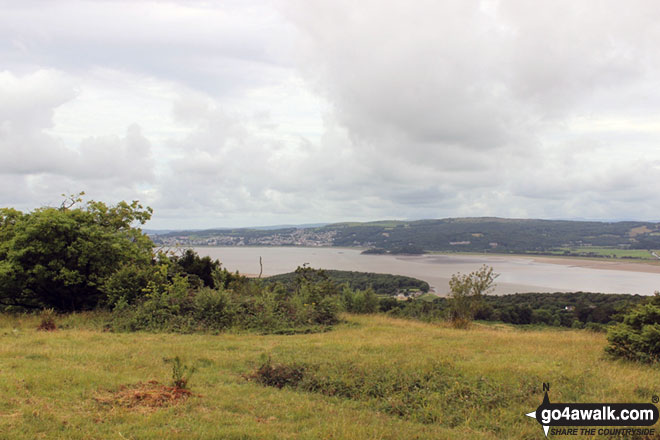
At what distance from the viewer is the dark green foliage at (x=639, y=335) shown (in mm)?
8477

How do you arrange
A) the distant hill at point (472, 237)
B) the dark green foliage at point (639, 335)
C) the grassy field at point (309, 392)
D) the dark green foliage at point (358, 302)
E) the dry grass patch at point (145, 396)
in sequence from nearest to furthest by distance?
the grassy field at point (309, 392), the dry grass patch at point (145, 396), the dark green foliage at point (639, 335), the dark green foliage at point (358, 302), the distant hill at point (472, 237)

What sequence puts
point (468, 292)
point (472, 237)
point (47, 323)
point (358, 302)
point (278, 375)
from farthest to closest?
point (472, 237), point (358, 302), point (468, 292), point (47, 323), point (278, 375)

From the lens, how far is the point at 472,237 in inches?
5148

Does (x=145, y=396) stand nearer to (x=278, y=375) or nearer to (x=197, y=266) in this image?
(x=278, y=375)

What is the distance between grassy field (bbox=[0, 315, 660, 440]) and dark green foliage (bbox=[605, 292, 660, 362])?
0.40m

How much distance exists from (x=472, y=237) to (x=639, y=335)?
Result: 5054 inches

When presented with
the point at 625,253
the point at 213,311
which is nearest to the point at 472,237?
the point at 625,253

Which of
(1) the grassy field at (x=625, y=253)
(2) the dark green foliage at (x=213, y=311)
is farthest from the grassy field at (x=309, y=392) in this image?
(1) the grassy field at (x=625, y=253)

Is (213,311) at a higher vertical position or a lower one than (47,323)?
higher

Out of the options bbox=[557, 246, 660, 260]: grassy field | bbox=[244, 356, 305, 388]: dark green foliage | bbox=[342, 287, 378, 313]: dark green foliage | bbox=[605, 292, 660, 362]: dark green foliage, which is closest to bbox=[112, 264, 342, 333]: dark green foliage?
bbox=[342, 287, 378, 313]: dark green foliage

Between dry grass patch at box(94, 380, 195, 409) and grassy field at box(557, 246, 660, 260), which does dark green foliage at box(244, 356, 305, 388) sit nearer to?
dry grass patch at box(94, 380, 195, 409)

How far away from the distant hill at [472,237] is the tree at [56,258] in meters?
90.3

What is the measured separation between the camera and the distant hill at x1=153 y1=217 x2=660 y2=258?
11544cm

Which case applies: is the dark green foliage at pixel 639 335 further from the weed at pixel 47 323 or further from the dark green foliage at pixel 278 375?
the weed at pixel 47 323
